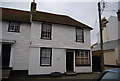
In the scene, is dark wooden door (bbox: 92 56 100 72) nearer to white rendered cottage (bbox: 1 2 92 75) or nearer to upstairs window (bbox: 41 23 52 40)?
white rendered cottage (bbox: 1 2 92 75)

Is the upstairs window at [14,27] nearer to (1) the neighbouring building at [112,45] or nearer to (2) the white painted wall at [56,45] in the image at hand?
(2) the white painted wall at [56,45]

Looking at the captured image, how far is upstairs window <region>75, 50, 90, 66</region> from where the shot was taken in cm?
1417

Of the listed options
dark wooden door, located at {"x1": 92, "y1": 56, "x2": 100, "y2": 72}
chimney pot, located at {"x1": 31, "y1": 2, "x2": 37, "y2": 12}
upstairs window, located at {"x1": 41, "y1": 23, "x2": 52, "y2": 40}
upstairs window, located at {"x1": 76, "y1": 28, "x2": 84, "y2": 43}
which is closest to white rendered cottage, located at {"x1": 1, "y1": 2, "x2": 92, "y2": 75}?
upstairs window, located at {"x1": 41, "y1": 23, "x2": 52, "y2": 40}

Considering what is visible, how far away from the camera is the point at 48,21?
523 inches

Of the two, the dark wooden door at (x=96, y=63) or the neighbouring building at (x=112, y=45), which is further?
the neighbouring building at (x=112, y=45)

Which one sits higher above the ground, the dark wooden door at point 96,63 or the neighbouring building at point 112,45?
Answer: the neighbouring building at point 112,45

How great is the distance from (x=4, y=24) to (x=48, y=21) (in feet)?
16.0

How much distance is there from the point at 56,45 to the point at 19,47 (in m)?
4.14

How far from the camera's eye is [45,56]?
12.6 meters

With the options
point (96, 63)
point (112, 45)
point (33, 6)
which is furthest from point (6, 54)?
point (112, 45)

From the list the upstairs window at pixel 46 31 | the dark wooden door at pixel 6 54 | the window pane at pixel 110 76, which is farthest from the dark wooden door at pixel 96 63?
the window pane at pixel 110 76

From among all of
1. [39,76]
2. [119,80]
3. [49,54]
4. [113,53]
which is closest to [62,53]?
[49,54]

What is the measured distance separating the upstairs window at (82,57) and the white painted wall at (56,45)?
512mm

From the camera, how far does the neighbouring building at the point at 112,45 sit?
55.4 feet
